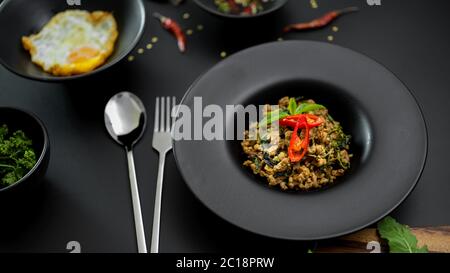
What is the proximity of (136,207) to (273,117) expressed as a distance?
59 cm

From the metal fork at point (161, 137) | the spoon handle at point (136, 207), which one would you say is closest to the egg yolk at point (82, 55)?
the metal fork at point (161, 137)

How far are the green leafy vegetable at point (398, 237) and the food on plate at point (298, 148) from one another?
24 centimetres

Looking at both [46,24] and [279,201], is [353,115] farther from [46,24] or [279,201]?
[46,24]

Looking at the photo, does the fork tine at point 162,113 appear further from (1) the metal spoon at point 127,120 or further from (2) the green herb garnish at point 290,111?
(2) the green herb garnish at point 290,111

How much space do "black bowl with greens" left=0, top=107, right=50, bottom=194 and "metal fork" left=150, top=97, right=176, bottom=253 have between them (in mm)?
406

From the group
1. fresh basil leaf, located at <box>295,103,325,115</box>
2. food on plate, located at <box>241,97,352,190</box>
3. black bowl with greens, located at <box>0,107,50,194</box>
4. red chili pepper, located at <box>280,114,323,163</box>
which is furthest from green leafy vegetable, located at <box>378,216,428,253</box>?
black bowl with greens, located at <box>0,107,50,194</box>

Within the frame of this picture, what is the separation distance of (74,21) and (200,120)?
840 millimetres

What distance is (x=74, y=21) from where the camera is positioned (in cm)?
247

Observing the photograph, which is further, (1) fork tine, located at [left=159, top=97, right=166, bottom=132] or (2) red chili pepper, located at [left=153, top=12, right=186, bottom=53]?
(2) red chili pepper, located at [left=153, top=12, right=186, bottom=53]

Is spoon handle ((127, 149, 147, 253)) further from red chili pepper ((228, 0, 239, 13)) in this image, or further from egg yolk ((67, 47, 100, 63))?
red chili pepper ((228, 0, 239, 13))

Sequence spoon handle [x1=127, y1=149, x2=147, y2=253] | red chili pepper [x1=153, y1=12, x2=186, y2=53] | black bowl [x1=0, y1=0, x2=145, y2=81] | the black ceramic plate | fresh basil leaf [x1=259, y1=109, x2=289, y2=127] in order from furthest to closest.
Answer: red chili pepper [x1=153, y1=12, x2=186, y2=53] → black bowl [x1=0, y1=0, x2=145, y2=81] → fresh basil leaf [x1=259, y1=109, x2=289, y2=127] → spoon handle [x1=127, y1=149, x2=147, y2=253] → the black ceramic plate

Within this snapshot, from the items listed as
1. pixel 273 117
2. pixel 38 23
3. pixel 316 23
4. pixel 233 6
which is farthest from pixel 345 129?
pixel 38 23

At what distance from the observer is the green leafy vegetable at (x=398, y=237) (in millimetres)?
1799

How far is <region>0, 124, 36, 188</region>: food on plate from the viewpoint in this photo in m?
1.89
